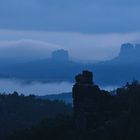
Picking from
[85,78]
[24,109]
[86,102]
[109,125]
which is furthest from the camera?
[24,109]

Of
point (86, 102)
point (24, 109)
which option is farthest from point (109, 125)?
point (24, 109)

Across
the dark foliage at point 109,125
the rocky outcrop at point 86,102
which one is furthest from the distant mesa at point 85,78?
the dark foliage at point 109,125

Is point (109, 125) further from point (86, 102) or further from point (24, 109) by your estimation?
point (24, 109)

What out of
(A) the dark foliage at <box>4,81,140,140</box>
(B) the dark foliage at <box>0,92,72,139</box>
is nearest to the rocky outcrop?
(A) the dark foliage at <box>4,81,140,140</box>

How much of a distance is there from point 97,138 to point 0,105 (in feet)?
202

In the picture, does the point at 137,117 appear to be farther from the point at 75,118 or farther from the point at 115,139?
the point at 75,118

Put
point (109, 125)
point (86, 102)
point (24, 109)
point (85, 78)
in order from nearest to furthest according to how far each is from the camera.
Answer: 1. point (109, 125)
2. point (86, 102)
3. point (85, 78)
4. point (24, 109)

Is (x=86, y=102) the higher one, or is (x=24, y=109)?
(x=24, y=109)

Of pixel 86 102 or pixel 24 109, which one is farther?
pixel 24 109

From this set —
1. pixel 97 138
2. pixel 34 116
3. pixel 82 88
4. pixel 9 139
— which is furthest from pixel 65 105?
pixel 97 138

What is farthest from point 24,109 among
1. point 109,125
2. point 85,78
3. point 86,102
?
point 109,125

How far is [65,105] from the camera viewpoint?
11806 cm

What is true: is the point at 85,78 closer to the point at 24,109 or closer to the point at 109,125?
the point at 109,125

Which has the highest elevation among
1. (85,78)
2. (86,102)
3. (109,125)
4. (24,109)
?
(24,109)
